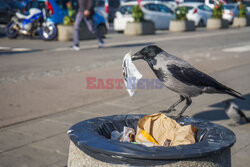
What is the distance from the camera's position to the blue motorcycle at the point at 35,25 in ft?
53.6

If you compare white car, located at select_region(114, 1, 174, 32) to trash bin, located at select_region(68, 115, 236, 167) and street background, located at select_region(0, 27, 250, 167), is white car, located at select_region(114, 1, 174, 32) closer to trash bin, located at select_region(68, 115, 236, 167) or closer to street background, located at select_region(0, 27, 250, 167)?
street background, located at select_region(0, 27, 250, 167)

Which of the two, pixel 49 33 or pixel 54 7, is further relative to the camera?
pixel 54 7

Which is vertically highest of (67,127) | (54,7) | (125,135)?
(54,7)

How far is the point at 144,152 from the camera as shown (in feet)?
6.54

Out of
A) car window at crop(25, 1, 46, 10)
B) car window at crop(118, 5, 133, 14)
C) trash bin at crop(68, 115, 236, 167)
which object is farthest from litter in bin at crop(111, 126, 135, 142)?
car window at crop(118, 5, 133, 14)

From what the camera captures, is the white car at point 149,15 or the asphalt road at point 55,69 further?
the white car at point 149,15

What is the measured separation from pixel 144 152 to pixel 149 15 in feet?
70.0

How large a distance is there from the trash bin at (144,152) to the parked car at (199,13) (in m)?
24.2

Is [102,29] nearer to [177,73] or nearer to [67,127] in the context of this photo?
[67,127]

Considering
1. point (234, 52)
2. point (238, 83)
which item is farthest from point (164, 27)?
point (238, 83)

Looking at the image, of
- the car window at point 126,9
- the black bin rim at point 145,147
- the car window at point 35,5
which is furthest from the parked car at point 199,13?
the black bin rim at point 145,147

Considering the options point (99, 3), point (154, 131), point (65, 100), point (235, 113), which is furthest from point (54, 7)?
point (154, 131)

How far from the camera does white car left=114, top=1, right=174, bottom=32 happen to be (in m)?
21.0

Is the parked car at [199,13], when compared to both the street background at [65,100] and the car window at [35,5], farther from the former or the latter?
the street background at [65,100]
